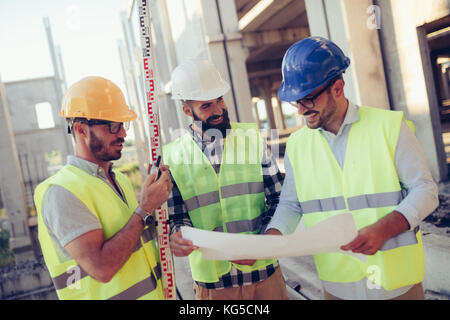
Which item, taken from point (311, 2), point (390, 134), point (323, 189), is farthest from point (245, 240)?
point (311, 2)

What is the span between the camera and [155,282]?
1.71m

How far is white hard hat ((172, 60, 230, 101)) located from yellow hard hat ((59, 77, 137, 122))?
0.42 meters

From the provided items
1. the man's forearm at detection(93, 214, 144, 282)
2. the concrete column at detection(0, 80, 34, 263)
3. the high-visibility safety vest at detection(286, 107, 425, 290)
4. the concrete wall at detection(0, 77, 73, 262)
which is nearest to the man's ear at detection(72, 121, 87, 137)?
the man's forearm at detection(93, 214, 144, 282)

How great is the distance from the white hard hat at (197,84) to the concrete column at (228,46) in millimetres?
5238

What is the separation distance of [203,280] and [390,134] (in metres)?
1.24

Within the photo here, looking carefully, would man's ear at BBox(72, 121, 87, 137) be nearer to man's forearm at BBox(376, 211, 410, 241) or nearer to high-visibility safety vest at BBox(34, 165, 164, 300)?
high-visibility safety vest at BBox(34, 165, 164, 300)

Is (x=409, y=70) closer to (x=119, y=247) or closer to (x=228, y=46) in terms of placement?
(x=119, y=247)

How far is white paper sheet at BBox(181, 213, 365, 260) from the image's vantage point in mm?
1288

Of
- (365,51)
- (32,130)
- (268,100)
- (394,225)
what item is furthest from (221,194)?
(268,100)

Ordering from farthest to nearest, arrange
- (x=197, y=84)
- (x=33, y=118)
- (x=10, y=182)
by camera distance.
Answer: (x=33, y=118)
(x=10, y=182)
(x=197, y=84)

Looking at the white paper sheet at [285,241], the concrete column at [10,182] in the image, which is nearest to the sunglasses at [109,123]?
the white paper sheet at [285,241]

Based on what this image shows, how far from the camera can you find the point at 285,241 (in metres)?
1.32

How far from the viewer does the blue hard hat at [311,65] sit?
160 cm

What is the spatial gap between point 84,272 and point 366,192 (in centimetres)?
124
